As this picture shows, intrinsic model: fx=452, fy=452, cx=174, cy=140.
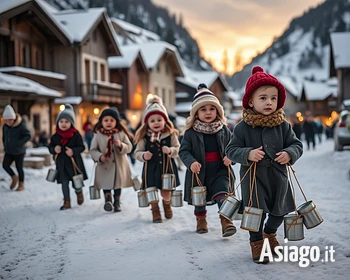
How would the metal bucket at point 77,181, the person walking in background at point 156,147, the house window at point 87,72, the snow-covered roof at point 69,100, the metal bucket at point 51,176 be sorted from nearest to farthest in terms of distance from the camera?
the person walking in background at point 156,147, the metal bucket at point 77,181, the metal bucket at point 51,176, the snow-covered roof at point 69,100, the house window at point 87,72

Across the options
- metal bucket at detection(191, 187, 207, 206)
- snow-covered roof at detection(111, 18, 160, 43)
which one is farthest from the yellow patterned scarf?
snow-covered roof at detection(111, 18, 160, 43)

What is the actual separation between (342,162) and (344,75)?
22125mm

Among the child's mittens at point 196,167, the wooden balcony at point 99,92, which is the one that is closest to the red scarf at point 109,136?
the child's mittens at point 196,167

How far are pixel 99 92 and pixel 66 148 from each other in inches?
742

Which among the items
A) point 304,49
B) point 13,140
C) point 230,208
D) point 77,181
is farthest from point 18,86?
point 304,49

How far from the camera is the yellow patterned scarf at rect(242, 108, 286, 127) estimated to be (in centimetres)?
422

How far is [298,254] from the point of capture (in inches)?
175

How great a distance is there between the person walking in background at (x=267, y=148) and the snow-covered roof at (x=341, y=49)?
2959cm

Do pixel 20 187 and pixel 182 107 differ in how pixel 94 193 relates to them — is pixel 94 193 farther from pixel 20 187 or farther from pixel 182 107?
pixel 182 107

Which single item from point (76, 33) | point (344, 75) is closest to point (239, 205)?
point (76, 33)

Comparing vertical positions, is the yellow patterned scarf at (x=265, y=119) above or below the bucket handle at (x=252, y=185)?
above

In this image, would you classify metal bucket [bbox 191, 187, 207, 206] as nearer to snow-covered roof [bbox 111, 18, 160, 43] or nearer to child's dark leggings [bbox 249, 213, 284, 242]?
child's dark leggings [bbox 249, 213, 284, 242]

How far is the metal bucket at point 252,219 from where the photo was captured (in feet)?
13.4

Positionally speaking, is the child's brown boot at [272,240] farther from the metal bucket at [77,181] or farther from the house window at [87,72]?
the house window at [87,72]
